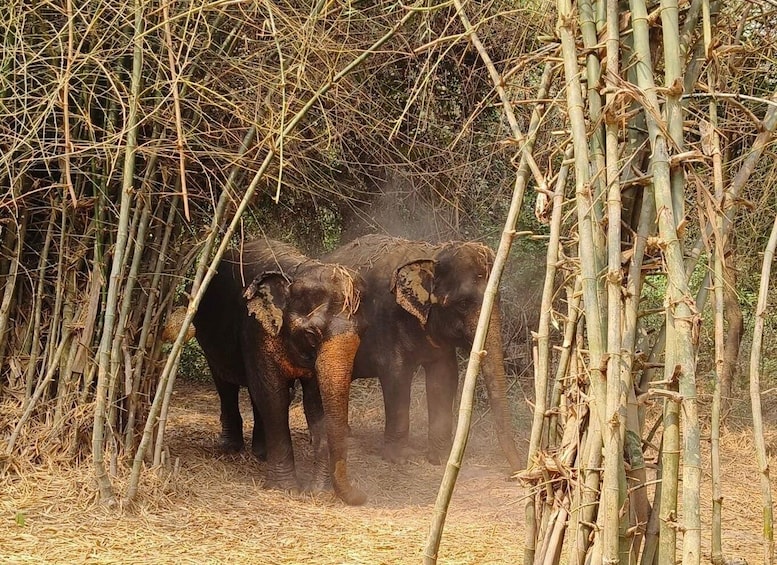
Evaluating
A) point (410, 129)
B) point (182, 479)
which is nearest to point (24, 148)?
point (182, 479)

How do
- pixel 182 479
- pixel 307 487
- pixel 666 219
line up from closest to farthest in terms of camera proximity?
pixel 666 219 < pixel 182 479 < pixel 307 487

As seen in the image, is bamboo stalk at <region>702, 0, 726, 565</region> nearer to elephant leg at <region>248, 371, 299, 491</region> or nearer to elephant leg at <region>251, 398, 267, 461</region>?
elephant leg at <region>248, 371, 299, 491</region>

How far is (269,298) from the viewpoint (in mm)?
7082

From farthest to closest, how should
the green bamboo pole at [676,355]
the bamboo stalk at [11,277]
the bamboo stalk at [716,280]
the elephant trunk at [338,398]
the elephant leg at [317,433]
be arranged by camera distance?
the elephant leg at [317,433], the elephant trunk at [338,398], the bamboo stalk at [11,277], the bamboo stalk at [716,280], the green bamboo pole at [676,355]

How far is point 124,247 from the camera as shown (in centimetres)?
559

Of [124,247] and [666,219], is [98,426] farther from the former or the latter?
[666,219]

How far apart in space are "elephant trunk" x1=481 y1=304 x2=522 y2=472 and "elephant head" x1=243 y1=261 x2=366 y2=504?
1.28 metres

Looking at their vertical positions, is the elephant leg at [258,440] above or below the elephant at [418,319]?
below

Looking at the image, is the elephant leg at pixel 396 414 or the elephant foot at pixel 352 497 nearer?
the elephant foot at pixel 352 497

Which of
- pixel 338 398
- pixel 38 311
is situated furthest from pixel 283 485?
pixel 38 311

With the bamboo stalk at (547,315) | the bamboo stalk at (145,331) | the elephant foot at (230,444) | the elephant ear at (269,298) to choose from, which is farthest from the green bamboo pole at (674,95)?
the elephant foot at (230,444)

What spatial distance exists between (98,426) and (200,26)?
2.43 metres

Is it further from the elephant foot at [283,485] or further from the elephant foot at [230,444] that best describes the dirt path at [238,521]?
the elephant foot at [230,444]

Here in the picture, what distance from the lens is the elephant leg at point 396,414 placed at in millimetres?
8367
